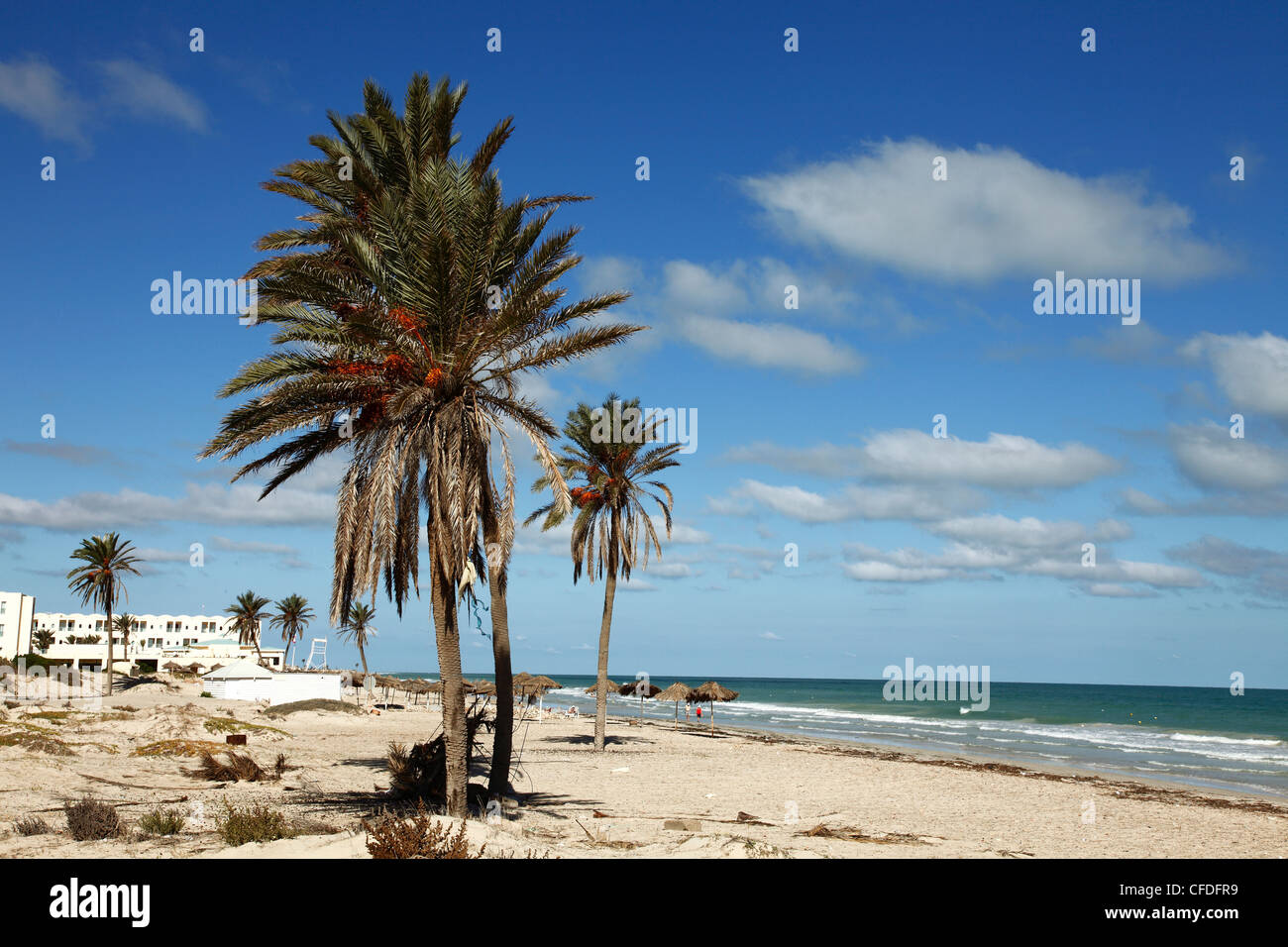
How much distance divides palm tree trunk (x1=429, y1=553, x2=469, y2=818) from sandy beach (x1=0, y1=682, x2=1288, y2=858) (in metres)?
0.79

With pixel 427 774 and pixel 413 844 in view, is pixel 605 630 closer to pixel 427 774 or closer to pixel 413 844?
pixel 427 774

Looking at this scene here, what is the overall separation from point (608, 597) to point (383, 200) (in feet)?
64.9

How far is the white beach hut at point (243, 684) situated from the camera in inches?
1933

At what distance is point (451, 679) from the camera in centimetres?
1286

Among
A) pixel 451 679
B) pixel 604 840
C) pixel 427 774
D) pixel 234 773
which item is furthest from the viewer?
pixel 234 773

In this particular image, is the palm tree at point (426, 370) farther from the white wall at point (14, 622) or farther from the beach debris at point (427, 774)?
the white wall at point (14, 622)

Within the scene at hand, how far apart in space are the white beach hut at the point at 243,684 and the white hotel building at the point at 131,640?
5.71m

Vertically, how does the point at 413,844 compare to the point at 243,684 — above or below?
above

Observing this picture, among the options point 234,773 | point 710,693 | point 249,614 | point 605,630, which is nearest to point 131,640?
point 249,614

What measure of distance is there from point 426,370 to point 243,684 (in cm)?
4385

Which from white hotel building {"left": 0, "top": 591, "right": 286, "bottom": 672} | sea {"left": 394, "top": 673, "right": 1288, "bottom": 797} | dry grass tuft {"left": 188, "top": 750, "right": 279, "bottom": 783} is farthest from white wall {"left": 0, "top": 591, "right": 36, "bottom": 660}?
dry grass tuft {"left": 188, "top": 750, "right": 279, "bottom": 783}

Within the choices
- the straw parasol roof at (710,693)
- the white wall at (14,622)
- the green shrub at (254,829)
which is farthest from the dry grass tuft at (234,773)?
the white wall at (14,622)

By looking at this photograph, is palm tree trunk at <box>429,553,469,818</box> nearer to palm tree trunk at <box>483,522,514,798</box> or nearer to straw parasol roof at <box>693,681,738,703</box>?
palm tree trunk at <box>483,522,514,798</box>
